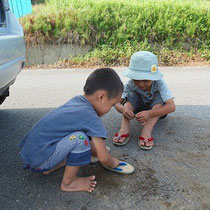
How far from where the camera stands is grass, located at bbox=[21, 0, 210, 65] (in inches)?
217

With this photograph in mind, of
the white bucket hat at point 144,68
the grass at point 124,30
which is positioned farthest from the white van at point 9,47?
the grass at point 124,30

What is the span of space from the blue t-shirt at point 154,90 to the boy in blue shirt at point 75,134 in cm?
73

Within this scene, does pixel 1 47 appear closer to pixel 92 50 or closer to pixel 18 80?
pixel 18 80

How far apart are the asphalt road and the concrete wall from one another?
107 inches

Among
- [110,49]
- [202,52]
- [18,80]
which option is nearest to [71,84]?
[18,80]

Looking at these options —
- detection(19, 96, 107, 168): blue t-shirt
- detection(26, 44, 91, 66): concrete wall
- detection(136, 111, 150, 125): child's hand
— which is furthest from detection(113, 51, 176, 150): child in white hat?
detection(26, 44, 91, 66): concrete wall

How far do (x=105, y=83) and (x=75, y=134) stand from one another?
37 centimetres

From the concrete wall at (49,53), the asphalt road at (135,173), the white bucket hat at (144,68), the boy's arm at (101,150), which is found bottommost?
the concrete wall at (49,53)

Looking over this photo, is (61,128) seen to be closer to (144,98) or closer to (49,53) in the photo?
(144,98)

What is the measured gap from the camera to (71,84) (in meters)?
3.95

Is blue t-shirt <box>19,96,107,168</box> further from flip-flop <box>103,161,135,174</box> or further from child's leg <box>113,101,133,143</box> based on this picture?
child's leg <box>113,101,133,143</box>

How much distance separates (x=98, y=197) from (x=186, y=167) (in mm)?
717

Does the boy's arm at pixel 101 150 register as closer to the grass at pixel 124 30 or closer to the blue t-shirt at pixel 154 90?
the blue t-shirt at pixel 154 90

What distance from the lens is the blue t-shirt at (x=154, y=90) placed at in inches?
83.1
